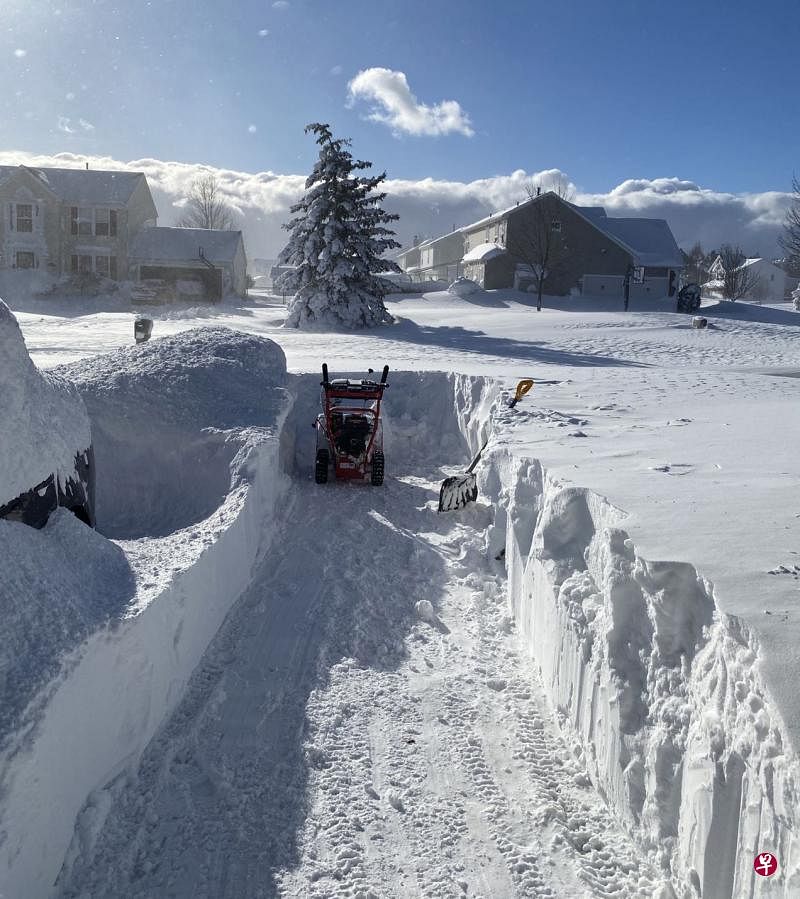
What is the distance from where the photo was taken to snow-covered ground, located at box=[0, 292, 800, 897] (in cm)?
346

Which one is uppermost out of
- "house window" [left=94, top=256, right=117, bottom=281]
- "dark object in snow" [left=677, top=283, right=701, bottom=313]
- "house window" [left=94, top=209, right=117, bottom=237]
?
"house window" [left=94, top=209, right=117, bottom=237]

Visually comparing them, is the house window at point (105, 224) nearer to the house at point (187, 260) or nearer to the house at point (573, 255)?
the house at point (187, 260)

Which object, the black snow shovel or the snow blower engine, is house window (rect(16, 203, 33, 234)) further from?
the black snow shovel

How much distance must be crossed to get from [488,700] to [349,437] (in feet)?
20.2

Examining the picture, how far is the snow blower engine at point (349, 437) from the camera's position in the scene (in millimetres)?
11125

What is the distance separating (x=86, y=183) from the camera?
43.8m

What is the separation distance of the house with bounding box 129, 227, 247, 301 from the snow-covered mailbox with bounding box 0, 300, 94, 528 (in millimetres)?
39187

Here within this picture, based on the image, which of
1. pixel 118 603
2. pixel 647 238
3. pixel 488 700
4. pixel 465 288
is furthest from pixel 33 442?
pixel 647 238

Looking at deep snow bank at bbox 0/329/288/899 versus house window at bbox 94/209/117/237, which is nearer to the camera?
deep snow bank at bbox 0/329/288/899

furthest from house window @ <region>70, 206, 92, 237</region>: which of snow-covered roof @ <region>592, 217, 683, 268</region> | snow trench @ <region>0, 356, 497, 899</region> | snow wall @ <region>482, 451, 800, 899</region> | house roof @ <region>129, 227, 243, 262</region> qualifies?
snow wall @ <region>482, 451, 800, 899</region>

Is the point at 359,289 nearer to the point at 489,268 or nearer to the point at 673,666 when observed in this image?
A: the point at 489,268

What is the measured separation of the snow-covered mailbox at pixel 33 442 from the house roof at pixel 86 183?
4228 centimetres

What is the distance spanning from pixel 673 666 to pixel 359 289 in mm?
27507

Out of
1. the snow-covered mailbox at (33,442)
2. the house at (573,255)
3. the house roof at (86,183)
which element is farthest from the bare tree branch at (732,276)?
the snow-covered mailbox at (33,442)
